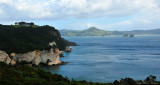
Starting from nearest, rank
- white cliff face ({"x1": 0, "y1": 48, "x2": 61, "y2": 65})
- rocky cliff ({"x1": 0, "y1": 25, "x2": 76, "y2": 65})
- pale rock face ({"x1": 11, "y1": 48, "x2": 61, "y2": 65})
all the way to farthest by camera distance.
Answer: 1. rocky cliff ({"x1": 0, "y1": 25, "x2": 76, "y2": 65})
2. white cliff face ({"x1": 0, "y1": 48, "x2": 61, "y2": 65})
3. pale rock face ({"x1": 11, "y1": 48, "x2": 61, "y2": 65})

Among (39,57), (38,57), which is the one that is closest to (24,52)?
(38,57)

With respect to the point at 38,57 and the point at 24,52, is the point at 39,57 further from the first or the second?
the point at 24,52

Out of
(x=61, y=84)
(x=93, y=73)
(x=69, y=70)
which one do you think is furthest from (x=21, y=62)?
(x=61, y=84)

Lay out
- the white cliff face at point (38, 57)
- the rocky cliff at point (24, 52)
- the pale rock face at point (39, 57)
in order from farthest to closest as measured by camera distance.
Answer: the pale rock face at point (39, 57) < the white cliff face at point (38, 57) < the rocky cliff at point (24, 52)

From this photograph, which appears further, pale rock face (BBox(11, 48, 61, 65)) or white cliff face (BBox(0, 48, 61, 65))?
pale rock face (BBox(11, 48, 61, 65))

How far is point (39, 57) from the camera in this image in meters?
92.3

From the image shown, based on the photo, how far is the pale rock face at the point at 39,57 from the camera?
88456 millimetres

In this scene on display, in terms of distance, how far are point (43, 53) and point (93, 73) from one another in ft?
97.3

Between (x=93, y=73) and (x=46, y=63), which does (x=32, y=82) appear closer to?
(x=93, y=73)

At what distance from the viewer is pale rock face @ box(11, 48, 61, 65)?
3483 inches

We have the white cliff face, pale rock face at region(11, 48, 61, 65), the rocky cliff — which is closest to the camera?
the rocky cliff

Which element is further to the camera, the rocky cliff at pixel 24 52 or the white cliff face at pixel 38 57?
the white cliff face at pixel 38 57

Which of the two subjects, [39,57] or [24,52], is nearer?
[24,52]

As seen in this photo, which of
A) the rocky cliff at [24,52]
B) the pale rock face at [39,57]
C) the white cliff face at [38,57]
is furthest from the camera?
the pale rock face at [39,57]
